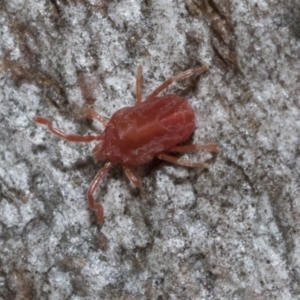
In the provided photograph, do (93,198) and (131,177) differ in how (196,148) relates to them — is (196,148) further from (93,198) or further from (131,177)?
(93,198)

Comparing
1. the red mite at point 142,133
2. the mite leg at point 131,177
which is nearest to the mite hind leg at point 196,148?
the red mite at point 142,133

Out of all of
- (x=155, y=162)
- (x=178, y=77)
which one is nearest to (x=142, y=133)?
(x=155, y=162)

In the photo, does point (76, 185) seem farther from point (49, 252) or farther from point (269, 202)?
point (269, 202)

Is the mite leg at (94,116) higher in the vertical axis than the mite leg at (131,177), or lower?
higher

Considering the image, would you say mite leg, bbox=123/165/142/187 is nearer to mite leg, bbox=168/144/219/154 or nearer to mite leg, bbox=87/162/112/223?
mite leg, bbox=87/162/112/223

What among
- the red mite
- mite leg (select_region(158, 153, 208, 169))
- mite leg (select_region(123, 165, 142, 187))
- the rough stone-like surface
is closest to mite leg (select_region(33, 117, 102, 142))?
the red mite

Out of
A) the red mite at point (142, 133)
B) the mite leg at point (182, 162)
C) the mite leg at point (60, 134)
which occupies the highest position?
the mite leg at point (60, 134)

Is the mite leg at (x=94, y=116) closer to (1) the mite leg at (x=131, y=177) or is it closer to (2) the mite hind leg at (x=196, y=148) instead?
(1) the mite leg at (x=131, y=177)
